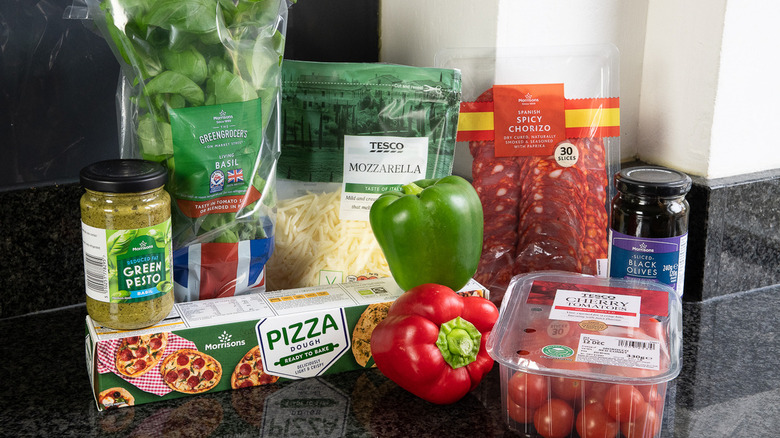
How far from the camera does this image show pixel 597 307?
3.19ft

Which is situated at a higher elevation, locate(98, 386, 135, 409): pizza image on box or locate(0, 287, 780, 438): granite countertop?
locate(98, 386, 135, 409): pizza image on box

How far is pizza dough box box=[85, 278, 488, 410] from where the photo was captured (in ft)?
3.07

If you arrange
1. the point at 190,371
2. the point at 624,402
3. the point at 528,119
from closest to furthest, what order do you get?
the point at 624,402 < the point at 190,371 < the point at 528,119

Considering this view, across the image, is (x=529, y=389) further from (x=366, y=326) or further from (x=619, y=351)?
(x=366, y=326)

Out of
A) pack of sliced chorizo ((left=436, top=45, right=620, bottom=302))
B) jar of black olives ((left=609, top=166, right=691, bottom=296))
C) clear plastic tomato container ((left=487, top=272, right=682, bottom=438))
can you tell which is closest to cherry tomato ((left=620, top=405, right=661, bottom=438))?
clear plastic tomato container ((left=487, top=272, right=682, bottom=438))

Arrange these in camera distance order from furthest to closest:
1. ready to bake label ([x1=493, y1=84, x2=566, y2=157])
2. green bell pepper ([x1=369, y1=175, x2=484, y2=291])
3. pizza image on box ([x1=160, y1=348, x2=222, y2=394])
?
1. ready to bake label ([x1=493, y1=84, x2=566, y2=157])
2. green bell pepper ([x1=369, y1=175, x2=484, y2=291])
3. pizza image on box ([x1=160, y1=348, x2=222, y2=394])

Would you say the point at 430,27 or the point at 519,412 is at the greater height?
the point at 430,27

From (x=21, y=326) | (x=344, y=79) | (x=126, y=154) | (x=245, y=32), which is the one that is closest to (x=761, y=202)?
(x=344, y=79)

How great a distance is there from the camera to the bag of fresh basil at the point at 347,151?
1.15 metres

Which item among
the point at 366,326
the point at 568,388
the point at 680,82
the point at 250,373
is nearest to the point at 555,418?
the point at 568,388

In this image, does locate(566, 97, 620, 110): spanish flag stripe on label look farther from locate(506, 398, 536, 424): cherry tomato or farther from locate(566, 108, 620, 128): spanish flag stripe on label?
locate(506, 398, 536, 424): cherry tomato

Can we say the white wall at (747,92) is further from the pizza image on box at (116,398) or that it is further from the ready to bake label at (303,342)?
the pizza image on box at (116,398)

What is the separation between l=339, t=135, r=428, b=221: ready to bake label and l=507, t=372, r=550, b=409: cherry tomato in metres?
0.37

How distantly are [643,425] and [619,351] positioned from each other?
0.08 m
